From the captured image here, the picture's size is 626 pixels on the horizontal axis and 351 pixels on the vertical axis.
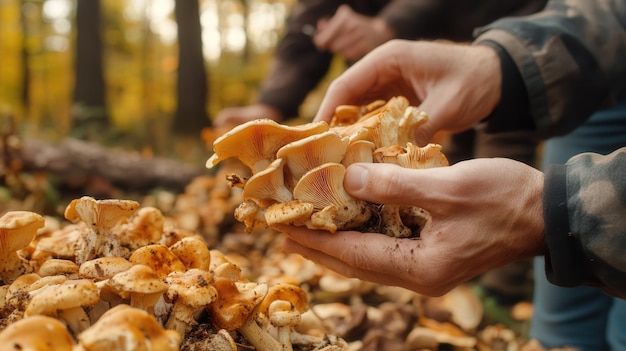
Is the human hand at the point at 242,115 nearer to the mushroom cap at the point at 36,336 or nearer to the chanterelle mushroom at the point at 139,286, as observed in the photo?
the chanterelle mushroom at the point at 139,286

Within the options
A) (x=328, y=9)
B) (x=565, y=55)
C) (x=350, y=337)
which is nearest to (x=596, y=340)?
(x=350, y=337)

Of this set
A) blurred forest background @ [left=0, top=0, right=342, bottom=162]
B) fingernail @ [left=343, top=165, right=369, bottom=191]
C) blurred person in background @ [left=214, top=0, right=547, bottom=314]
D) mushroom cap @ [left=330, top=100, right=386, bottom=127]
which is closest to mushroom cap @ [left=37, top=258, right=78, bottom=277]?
fingernail @ [left=343, top=165, right=369, bottom=191]

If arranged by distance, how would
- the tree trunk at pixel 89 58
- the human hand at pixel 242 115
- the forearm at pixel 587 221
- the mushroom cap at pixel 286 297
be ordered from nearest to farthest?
1. the forearm at pixel 587 221
2. the mushroom cap at pixel 286 297
3. the human hand at pixel 242 115
4. the tree trunk at pixel 89 58

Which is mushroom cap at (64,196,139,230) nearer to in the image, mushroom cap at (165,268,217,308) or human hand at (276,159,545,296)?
mushroom cap at (165,268,217,308)

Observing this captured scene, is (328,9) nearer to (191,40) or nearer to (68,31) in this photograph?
(191,40)

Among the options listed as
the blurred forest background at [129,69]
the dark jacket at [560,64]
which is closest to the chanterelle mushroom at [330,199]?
the dark jacket at [560,64]
